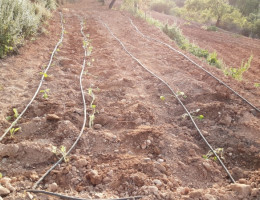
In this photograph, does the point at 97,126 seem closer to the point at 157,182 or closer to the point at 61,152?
the point at 61,152

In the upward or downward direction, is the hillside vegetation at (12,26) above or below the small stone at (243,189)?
above

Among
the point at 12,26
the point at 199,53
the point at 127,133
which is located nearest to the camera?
the point at 127,133

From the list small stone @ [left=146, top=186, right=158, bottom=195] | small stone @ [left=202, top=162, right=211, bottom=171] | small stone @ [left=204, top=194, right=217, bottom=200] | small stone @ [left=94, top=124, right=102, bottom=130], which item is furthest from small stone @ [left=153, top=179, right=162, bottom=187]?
small stone @ [left=94, top=124, right=102, bottom=130]

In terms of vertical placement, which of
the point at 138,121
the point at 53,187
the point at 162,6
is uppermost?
the point at 162,6

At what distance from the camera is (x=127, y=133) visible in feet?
11.1

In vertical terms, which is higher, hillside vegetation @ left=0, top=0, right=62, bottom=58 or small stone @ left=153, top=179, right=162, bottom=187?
hillside vegetation @ left=0, top=0, right=62, bottom=58

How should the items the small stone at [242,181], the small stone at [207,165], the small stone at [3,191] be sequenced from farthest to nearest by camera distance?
the small stone at [207,165]
the small stone at [242,181]
the small stone at [3,191]

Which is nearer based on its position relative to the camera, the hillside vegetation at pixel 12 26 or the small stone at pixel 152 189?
the small stone at pixel 152 189

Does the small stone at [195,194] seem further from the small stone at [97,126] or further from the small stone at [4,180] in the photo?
the small stone at [4,180]

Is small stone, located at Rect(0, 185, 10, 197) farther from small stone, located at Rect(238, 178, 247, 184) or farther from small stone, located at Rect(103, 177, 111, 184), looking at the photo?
small stone, located at Rect(238, 178, 247, 184)

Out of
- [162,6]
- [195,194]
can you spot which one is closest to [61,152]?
[195,194]

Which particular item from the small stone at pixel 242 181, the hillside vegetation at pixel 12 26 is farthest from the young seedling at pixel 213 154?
the hillside vegetation at pixel 12 26

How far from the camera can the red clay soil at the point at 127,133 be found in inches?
98.7

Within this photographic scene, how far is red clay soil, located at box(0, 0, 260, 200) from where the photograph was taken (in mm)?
2506
